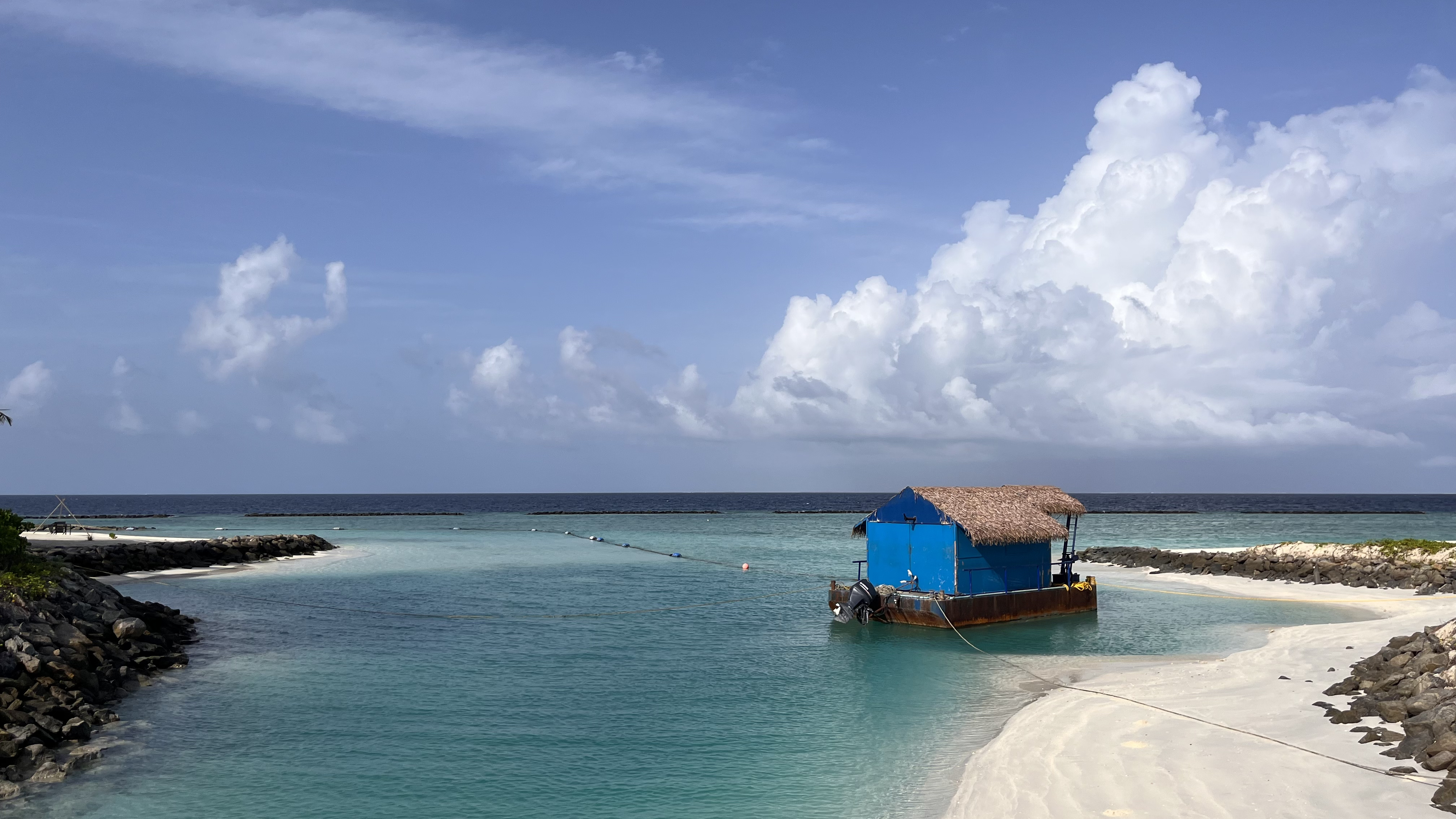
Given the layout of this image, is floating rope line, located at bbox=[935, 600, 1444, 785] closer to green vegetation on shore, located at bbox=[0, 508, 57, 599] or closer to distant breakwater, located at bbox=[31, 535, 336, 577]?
green vegetation on shore, located at bbox=[0, 508, 57, 599]

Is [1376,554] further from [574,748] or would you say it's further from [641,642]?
[574,748]

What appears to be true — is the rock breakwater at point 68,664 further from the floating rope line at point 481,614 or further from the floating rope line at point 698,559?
the floating rope line at point 698,559

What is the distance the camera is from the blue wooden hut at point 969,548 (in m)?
29.3

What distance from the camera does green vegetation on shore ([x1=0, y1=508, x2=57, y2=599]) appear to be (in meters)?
23.3

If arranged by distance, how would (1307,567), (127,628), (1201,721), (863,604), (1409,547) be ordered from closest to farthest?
(1201,721), (127,628), (863,604), (1307,567), (1409,547)

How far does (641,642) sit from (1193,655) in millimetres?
16098

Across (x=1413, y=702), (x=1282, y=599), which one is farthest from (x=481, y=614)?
(x=1282, y=599)

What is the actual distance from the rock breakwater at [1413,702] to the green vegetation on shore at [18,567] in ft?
95.7

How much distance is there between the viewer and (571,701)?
824 inches

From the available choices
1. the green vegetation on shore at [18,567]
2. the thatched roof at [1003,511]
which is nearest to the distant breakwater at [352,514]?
the green vegetation on shore at [18,567]

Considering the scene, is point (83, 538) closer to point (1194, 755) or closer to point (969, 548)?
point (969, 548)

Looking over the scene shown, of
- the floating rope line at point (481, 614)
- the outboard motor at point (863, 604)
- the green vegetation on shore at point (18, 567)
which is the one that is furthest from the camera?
the floating rope line at point (481, 614)

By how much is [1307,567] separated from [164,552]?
59.6 meters

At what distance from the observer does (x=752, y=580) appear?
156 feet
